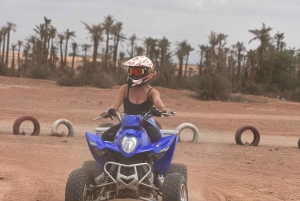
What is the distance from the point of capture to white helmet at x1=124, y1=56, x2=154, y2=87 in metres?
6.67

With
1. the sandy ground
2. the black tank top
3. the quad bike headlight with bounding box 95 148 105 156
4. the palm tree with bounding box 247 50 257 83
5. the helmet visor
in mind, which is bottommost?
the sandy ground

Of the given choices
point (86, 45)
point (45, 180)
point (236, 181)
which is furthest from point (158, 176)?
point (86, 45)

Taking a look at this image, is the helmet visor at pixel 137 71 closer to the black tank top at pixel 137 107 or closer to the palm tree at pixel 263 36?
the black tank top at pixel 137 107

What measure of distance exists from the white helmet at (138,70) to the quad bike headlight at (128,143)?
0.92 m

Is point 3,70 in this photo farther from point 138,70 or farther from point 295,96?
point 138,70

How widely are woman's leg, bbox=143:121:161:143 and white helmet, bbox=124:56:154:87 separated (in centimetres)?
58

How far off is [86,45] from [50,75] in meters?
39.2

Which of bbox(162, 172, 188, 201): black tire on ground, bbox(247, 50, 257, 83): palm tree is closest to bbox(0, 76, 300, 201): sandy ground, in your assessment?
bbox(162, 172, 188, 201): black tire on ground

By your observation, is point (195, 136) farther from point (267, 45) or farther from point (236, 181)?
point (267, 45)

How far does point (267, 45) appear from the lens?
65312 millimetres

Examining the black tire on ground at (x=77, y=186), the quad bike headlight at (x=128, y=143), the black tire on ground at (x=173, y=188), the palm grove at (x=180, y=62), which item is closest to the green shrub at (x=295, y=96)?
the palm grove at (x=180, y=62)

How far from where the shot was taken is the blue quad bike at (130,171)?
5809mm

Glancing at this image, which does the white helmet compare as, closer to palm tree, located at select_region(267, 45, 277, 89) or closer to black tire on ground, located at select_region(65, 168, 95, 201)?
black tire on ground, located at select_region(65, 168, 95, 201)

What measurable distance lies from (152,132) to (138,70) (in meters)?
0.87
